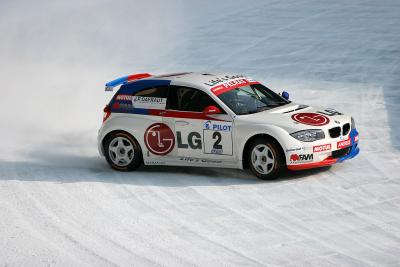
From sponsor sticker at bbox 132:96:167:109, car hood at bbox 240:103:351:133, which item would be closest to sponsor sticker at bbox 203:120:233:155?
car hood at bbox 240:103:351:133

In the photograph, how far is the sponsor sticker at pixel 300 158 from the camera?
473 inches

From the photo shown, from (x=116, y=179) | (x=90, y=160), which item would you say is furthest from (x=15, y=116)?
(x=116, y=179)

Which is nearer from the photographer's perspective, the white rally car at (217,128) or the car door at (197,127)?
the white rally car at (217,128)

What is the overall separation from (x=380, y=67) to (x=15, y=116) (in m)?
8.39

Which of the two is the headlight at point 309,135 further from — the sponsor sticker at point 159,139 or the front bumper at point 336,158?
the sponsor sticker at point 159,139

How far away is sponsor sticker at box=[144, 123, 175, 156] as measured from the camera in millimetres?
12914

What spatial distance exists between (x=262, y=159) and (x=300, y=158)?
20.3 inches

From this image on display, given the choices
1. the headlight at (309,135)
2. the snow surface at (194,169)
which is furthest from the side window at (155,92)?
the headlight at (309,135)

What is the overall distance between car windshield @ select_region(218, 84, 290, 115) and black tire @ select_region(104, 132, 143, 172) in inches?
59.5

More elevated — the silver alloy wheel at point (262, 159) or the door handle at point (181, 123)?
the door handle at point (181, 123)

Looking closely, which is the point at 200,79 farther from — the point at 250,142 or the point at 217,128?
the point at 250,142

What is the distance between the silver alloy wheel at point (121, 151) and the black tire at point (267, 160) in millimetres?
1907

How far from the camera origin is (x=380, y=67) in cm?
2114

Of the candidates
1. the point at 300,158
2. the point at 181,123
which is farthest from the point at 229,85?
the point at 300,158
